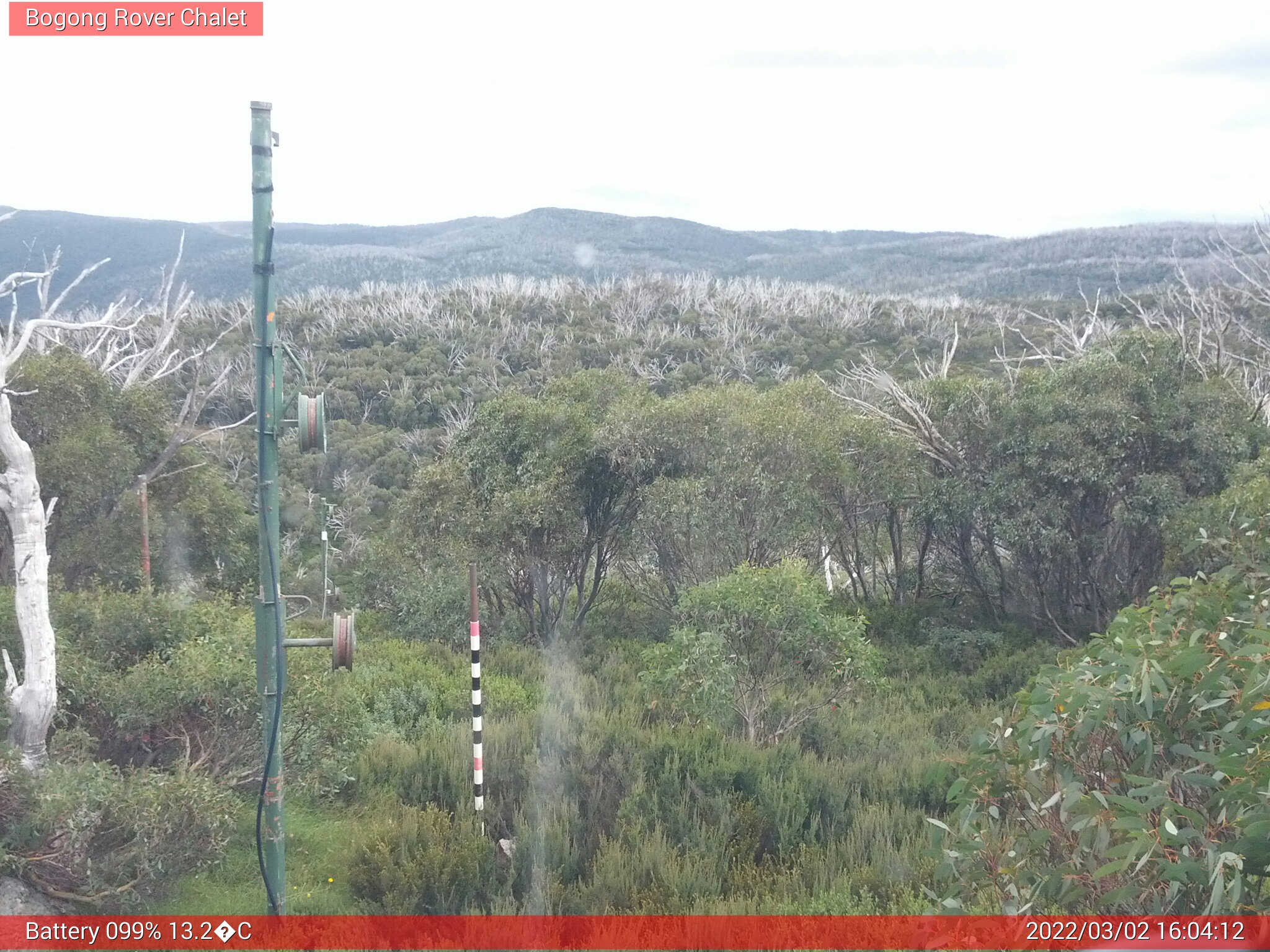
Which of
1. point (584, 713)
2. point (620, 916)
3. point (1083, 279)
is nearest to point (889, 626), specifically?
point (584, 713)

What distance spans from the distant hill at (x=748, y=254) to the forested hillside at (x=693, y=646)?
31637 millimetres

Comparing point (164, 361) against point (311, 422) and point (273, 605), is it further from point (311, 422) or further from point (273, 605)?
point (311, 422)

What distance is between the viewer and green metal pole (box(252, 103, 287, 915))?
5.16 m

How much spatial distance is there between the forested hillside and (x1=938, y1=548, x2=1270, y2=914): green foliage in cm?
2

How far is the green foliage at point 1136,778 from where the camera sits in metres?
2.75

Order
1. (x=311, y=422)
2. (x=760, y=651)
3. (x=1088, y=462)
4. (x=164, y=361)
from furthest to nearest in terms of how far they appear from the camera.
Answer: (x=164, y=361)
(x=1088, y=462)
(x=760, y=651)
(x=311, y=422)

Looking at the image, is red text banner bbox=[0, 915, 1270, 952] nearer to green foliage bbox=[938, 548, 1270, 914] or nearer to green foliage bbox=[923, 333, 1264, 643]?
green foliage bbox=[938, 548, 1270, 914]

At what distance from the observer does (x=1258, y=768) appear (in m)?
2.75

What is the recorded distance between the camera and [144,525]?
13.5 meters

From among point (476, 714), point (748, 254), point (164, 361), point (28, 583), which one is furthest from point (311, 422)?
point (748, 254)

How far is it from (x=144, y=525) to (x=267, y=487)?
9412mm

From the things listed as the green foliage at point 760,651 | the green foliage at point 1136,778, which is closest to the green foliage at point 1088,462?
the green foliage at point 760,651

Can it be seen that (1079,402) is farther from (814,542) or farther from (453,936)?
(453,936)

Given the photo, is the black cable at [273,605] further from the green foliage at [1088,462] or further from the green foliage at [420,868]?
the green foliage at [1088,462]
